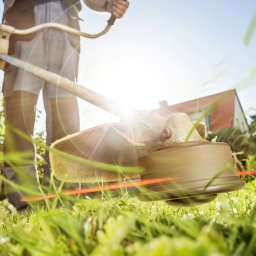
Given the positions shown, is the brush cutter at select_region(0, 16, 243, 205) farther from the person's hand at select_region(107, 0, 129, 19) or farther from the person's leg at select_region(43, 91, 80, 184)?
the person's leg at select_region(43, 91, 80, 184)

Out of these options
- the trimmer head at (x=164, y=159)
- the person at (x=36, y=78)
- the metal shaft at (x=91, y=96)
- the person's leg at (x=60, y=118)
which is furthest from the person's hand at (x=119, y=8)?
the trimmer head at (x=164, y=159)

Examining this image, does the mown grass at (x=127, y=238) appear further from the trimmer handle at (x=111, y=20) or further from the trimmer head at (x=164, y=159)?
the trimmer handle at (x=111, y=20)

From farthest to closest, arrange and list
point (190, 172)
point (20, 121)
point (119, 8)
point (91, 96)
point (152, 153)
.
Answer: point (20, 121) < point (119, 8) < point (91, 96) < point (152, 153) < point (190, 172)

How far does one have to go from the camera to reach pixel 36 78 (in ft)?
10.3

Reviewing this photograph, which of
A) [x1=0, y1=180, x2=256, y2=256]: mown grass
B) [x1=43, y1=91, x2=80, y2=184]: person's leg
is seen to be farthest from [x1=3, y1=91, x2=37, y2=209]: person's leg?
[x1=0, y1=180, x2=256, y2=256]: mown grass

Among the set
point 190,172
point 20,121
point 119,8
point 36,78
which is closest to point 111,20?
point 119,8

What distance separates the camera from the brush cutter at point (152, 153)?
4.68 ft

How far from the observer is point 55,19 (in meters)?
3.32

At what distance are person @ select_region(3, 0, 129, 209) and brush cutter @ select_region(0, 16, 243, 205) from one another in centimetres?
99

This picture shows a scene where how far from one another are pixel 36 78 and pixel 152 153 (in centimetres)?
192

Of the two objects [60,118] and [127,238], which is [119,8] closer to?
[60,118]

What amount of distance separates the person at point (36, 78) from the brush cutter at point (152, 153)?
991mm

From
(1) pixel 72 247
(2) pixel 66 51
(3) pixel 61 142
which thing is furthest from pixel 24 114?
(1) pixel 72 247

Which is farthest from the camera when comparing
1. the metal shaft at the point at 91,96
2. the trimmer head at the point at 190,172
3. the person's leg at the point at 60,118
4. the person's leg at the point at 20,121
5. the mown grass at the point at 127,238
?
the person's leg at the point at 60,118
